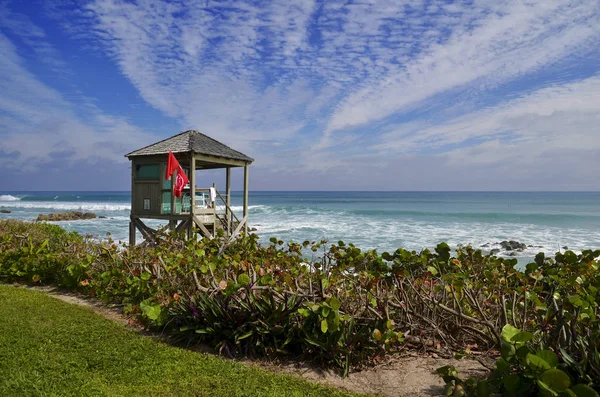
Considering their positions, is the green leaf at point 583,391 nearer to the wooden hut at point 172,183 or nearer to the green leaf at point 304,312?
the green leaf at point 304,312

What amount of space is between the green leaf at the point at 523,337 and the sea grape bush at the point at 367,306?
0.18 metres

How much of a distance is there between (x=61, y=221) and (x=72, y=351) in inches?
1456

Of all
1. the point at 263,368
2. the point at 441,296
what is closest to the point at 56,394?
the point at 263,368

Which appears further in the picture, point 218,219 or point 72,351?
point 218,219

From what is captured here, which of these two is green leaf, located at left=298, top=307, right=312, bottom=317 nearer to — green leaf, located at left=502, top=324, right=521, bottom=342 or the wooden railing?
green leaf, located at left=502, top=324, right=521, bottom=342

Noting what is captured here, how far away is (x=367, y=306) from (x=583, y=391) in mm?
1832

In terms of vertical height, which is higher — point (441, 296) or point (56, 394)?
point (441, 296)

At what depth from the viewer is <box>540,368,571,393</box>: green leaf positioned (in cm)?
242

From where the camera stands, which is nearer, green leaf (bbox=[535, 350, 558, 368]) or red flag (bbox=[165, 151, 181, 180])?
green leaf (bbox=[535, 350, 558, 368])

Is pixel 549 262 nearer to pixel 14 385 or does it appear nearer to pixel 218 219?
pixel 14 385

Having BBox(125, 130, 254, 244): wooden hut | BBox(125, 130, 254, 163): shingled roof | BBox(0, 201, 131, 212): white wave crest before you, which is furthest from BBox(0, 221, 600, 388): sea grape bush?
BBox(0, 201, 131, 212): white wave crest

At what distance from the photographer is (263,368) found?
406 cm

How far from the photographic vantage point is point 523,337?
2803 millimetres

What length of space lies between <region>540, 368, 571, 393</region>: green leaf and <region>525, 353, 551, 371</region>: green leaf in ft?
0.28
